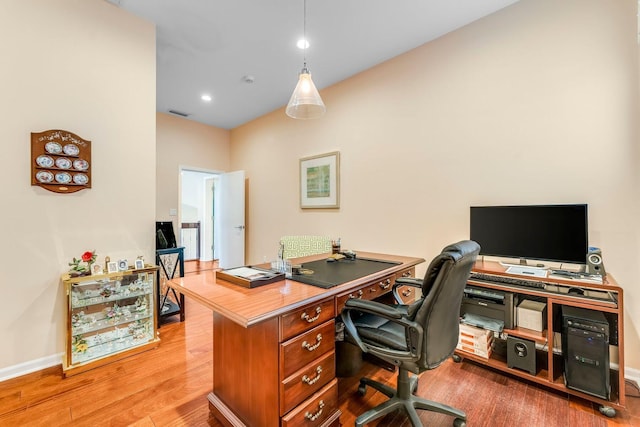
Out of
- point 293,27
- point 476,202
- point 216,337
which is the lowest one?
point 216,337

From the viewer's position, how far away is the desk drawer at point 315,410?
1.29 metres

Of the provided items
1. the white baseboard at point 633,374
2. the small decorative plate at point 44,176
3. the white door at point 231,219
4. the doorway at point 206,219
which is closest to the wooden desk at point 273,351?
the small decorative plate at point 44,176

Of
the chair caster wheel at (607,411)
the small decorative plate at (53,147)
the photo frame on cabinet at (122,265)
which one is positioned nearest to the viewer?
the chair caster wheel at (607,411)

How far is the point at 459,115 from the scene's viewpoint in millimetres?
2641

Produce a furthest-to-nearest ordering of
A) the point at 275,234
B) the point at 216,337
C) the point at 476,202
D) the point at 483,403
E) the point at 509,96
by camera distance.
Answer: the point at 275,234, the point at 476,202, the point at 509,96, the point at 483,403, the point at 216,337

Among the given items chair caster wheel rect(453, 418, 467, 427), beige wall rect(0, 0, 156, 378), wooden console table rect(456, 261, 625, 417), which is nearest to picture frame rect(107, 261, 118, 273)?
beige wall rect(0, 0, 156, 378)

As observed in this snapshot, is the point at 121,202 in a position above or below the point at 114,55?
below

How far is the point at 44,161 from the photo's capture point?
215 cm

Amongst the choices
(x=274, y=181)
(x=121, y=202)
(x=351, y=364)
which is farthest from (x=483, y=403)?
(x=274, y=181)

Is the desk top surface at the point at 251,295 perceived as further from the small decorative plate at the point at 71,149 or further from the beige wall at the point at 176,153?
the beige wall at the point at 176,153

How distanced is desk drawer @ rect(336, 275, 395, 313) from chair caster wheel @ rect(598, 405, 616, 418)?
56.1 inches

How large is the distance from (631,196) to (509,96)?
45.2 inches

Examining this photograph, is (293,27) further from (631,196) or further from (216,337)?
(631,196)

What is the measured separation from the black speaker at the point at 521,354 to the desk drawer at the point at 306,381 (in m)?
1.44
